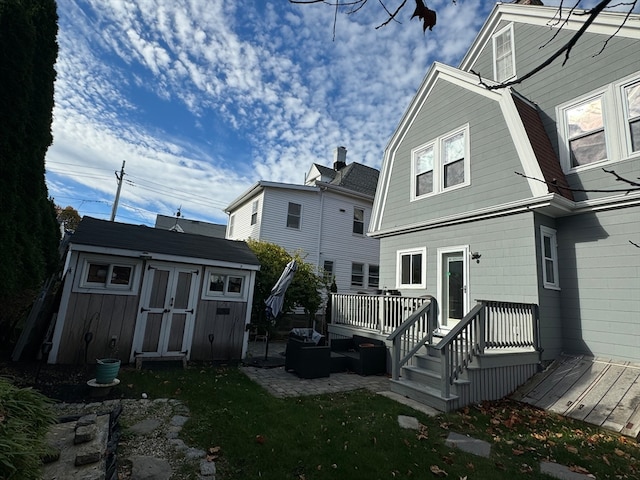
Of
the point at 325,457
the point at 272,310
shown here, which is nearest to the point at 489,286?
the point at 272,310

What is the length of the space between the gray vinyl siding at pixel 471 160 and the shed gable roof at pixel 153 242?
522cm

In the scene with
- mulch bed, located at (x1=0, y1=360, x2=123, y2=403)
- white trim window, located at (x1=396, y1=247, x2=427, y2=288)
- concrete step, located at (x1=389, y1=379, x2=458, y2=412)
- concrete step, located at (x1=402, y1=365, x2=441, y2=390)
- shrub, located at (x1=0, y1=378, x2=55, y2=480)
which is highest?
white trim window, located at (x1=396, y1=247, x2=427, y2=288)

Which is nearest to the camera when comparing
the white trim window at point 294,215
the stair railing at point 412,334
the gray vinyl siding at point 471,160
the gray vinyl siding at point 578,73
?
the stair railing at point 412,334

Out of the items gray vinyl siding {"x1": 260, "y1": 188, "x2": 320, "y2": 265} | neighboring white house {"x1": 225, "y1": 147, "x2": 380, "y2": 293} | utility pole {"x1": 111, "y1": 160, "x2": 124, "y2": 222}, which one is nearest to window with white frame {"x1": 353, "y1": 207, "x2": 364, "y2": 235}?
neighboring white house {"x1": 225, "y1": 147, "x2": 380, "y2": 293}

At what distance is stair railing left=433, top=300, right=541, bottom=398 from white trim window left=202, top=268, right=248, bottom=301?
515 centimetres

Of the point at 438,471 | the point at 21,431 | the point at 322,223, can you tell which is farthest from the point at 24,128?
the point at 322,223

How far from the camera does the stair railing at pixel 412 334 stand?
22.1ft

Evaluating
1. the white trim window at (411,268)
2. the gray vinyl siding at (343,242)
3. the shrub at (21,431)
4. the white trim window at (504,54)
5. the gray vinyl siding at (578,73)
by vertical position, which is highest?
the white trim window at (504,54)

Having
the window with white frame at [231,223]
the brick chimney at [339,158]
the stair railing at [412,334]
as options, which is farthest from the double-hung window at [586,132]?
the window with white frame at [231,223]

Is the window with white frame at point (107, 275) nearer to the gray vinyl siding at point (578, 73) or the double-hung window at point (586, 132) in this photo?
the gray vinyl siding at point (578, 73)

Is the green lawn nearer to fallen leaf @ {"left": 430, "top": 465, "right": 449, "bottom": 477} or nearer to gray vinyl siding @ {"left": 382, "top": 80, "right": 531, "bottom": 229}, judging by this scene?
fallen leaf @ {"left": 430, "top": 465, "right": 449, "bottom": 477}

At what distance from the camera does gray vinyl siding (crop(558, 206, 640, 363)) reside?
21.1ft

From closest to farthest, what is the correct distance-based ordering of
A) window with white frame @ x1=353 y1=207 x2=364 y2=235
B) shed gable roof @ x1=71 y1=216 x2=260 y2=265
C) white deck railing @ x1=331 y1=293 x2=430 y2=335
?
shed gable roof @ x1=71 y1=216 x2=260 y2=265, white deck railing @ x1=331 y1=293 x2=430 y2=335, window with white frame @ x1=353 y1=207 x2=364 y2=235

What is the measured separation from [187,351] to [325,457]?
531cm
